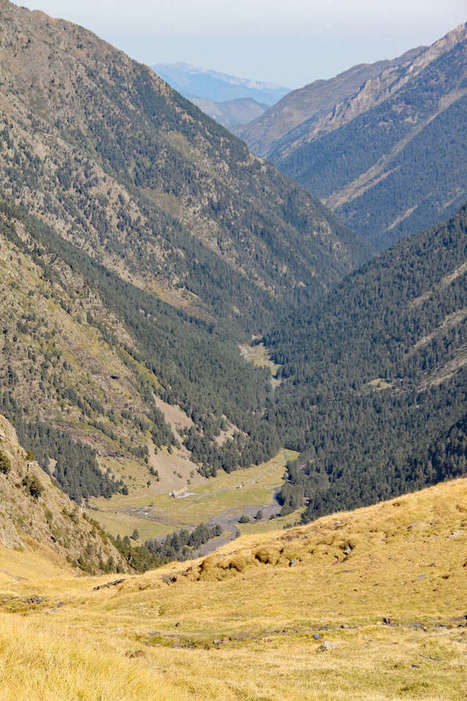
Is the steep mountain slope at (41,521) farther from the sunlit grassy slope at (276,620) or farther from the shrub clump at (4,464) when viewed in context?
the sunlit grassy slope at (276,620)

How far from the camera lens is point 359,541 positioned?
8238 cm

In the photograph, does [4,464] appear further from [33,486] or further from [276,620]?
[276,620]

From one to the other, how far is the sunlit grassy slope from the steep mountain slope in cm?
4722

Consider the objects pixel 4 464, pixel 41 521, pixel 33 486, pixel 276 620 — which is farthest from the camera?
pixel 33 486

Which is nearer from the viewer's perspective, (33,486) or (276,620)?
(276,620)

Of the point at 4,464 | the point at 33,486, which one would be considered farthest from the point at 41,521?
the point at 4,464

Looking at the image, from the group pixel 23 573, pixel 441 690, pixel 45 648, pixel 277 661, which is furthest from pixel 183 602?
pixel 23 573

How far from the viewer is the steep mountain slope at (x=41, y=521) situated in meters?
147

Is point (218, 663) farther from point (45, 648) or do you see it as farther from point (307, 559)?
point (307, 559)

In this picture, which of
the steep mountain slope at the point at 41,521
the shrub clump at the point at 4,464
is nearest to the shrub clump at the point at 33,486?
the steep mountain slope at the point at 41,521

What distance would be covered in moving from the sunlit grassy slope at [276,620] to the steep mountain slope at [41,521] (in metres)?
47.2

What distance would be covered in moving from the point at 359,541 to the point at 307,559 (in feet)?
20.2

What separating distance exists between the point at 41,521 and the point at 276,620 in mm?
106647

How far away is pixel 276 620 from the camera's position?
206 ft
